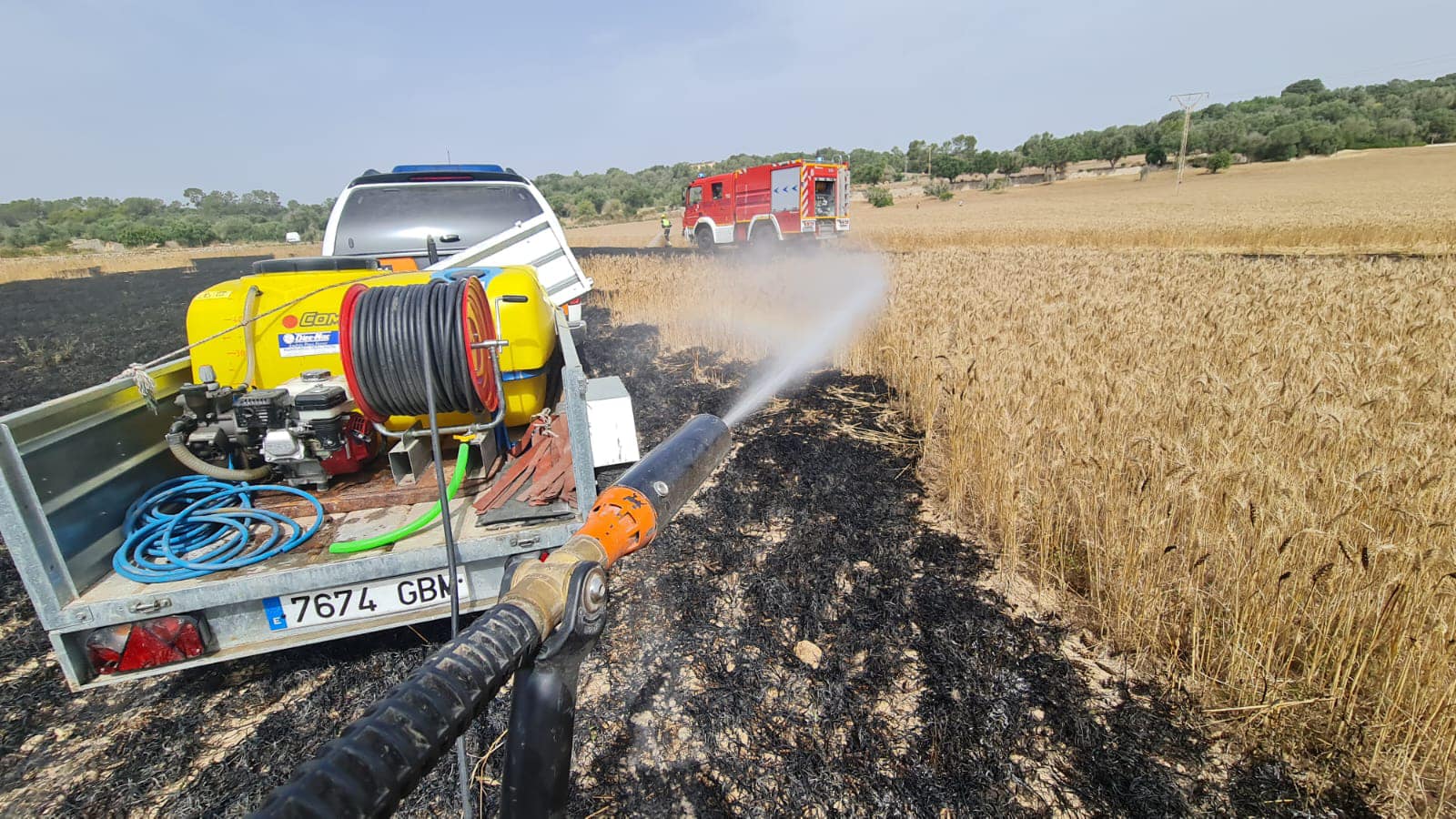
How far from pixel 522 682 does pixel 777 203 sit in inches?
872

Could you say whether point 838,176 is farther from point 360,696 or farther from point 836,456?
point 360,696

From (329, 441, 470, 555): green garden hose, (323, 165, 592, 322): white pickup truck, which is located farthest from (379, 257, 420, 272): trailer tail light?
(329, 441, 470, 555): green garden hose

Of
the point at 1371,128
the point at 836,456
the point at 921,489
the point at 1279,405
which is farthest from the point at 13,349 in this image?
the point at 1371,128

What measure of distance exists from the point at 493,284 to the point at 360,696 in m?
1.96

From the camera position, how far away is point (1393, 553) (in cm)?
231

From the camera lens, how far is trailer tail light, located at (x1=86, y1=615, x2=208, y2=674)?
201cm

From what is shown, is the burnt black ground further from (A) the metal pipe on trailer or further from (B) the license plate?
(A) the metal pipe on trailer

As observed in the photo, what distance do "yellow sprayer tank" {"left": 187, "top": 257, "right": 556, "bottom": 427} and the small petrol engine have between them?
0.12m

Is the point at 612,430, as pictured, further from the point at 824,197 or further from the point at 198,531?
the point at 824,197

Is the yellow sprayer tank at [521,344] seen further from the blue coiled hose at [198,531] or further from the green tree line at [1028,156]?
the green tree line at [1028,156]

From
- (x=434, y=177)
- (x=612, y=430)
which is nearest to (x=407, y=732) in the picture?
(x=612, y=430)

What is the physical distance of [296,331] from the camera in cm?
300

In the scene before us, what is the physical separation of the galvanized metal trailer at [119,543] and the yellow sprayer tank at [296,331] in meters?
0.31

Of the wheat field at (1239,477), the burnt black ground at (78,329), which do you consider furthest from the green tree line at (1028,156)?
the wheat field at (1239,477)
